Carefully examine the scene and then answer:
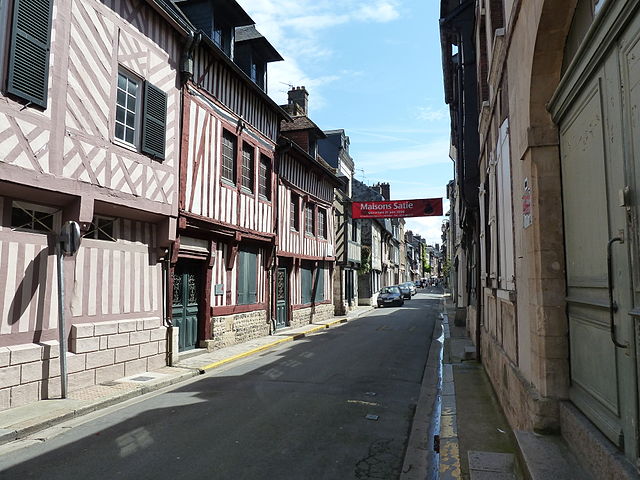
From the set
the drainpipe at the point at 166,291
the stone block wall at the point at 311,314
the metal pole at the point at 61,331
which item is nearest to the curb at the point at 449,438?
the metal pole at the point at 61,331

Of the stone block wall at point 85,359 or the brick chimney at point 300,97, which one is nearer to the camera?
the stone block wall at point 85,359

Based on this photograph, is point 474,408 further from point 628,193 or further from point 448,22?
point 448,22

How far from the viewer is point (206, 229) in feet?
34.5

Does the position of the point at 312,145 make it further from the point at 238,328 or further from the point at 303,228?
the point at 238,328

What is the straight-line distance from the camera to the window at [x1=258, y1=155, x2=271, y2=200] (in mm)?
14039

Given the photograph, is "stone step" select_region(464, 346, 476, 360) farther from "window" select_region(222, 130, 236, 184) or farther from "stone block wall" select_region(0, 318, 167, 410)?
"window" select_region(222, 130, 236, 184)

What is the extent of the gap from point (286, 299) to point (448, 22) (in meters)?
10.4

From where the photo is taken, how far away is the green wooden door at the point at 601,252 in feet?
7.73

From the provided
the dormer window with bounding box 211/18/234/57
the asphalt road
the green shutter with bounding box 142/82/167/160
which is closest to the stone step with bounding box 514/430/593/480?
the asphalt road

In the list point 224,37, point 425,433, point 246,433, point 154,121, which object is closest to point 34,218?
point 154,121

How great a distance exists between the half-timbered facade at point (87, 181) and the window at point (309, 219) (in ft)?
30.0

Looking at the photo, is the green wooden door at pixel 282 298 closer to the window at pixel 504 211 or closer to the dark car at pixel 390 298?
the window at pixel 504 211

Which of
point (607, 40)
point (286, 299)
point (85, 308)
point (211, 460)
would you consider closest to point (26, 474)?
point (211, 460)

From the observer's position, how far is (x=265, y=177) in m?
14.3
